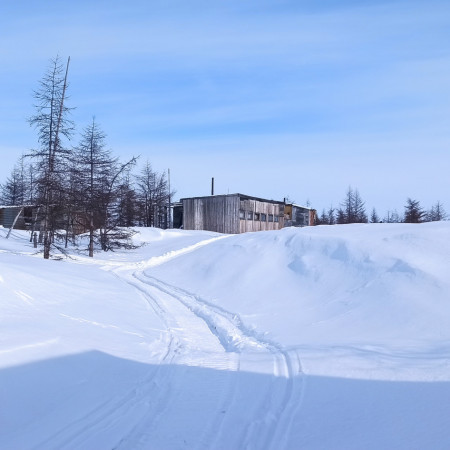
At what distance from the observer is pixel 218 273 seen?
16.8 m

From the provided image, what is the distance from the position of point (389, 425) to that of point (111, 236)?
2687 centimetres

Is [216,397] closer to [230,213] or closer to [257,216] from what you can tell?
[230,213]

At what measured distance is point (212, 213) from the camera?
41781 mm

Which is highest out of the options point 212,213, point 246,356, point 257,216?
point 212,213

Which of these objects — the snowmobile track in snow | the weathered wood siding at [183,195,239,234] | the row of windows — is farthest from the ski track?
the row of windows

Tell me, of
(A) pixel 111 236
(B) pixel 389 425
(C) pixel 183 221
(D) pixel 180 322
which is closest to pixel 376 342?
(B) pixel 389 425

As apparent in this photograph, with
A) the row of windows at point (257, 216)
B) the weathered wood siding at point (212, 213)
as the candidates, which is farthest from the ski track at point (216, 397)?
the row of windows at point (257, 216)

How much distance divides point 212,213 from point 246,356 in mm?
34245

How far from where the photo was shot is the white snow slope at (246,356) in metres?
4.81

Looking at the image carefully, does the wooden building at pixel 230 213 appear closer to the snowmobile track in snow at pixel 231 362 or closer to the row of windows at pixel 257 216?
the row of windows at pixel 257 216

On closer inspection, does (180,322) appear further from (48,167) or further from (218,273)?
(48,167)

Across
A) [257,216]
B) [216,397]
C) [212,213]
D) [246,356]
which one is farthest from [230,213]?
[216,397]

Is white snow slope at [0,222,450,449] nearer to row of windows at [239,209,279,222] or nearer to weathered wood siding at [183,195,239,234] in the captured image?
weathered wood siding at [183,195,239,234]

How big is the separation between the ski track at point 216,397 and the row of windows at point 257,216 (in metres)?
30.8
